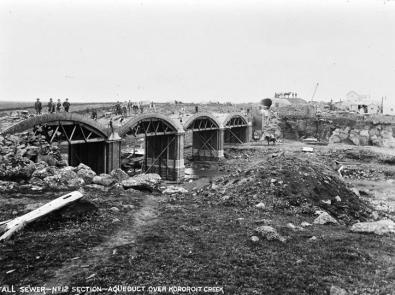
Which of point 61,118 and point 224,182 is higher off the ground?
point 61,118

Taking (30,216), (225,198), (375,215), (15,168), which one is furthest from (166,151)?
(30,216)

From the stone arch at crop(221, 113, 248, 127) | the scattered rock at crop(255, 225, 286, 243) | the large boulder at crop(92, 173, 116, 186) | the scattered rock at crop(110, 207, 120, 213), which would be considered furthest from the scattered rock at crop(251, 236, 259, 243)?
the stone arch at crop(221, 113, 248, 127)

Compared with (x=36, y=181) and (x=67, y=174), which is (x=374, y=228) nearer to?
(x=67, y=174)

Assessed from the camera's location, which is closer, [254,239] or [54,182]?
[254,239]

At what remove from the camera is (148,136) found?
37125 mm

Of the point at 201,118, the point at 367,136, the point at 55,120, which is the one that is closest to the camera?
the point at 55,120

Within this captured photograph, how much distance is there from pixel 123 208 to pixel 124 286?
19.7 feet

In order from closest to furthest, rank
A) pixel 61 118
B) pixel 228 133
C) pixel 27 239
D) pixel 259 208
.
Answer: pixel 27 239
pixel 259 208
pixel 61 118
pixel 228 133

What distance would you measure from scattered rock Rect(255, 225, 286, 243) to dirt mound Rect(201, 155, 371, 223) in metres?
3.64

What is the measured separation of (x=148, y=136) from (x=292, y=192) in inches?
911

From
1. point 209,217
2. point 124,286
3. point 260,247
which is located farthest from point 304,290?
point 209,217

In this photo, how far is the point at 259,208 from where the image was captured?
14.3 m

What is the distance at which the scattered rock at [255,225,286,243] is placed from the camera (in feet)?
33.1

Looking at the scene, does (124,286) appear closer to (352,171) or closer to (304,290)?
(304,290)
